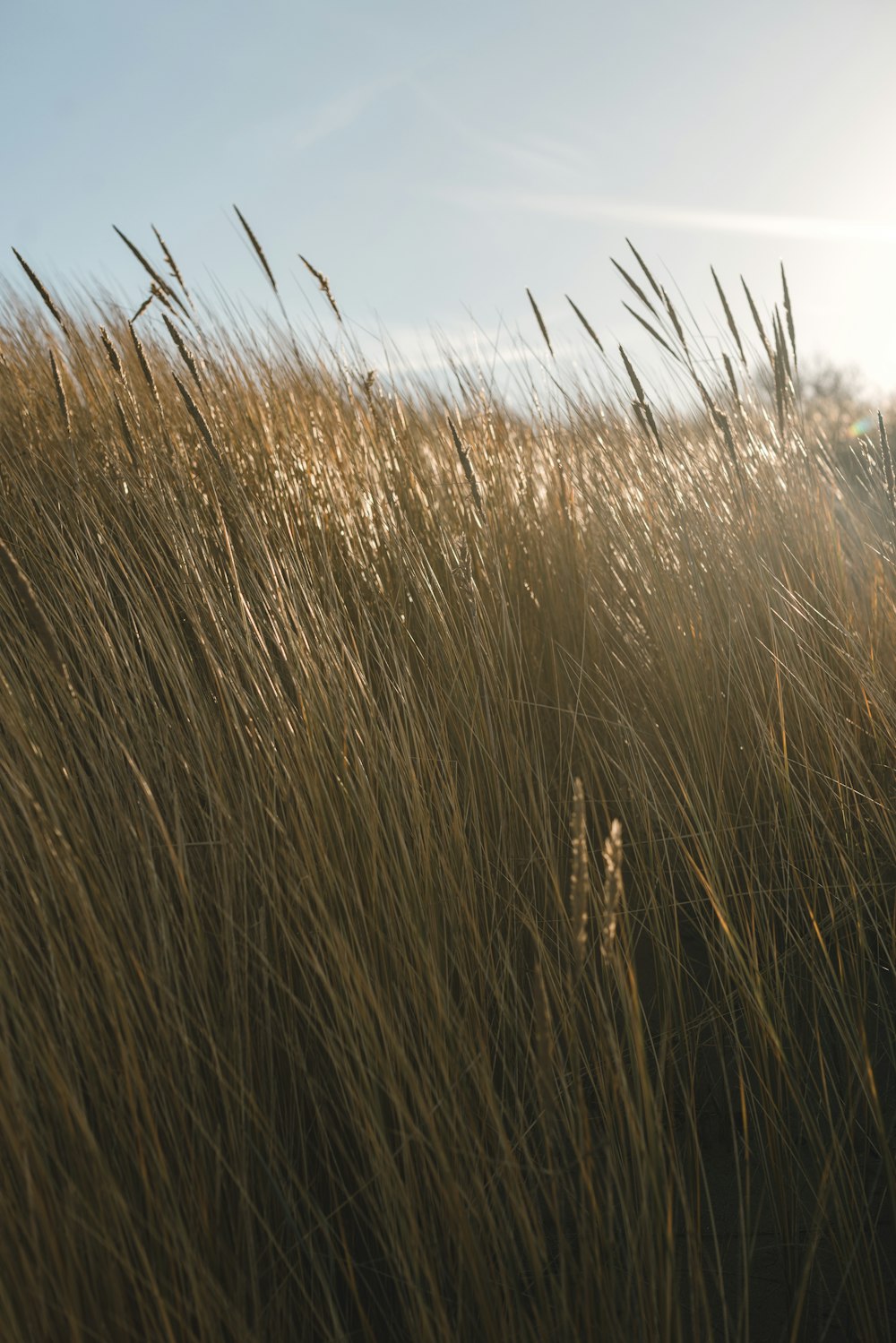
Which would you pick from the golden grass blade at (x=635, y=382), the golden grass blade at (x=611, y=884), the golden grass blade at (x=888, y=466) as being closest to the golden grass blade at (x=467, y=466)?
the golden grass blade at (x=635, y=382)

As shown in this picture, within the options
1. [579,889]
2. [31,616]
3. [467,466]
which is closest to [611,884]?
[579,889]

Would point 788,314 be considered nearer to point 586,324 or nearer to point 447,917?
point 586,324

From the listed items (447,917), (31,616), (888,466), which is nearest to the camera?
(447,917)

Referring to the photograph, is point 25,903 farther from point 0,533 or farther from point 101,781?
point 0,533

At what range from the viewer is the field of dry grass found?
0.74m

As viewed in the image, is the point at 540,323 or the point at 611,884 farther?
the point at 540,323

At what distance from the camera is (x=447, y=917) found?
1.00 meters

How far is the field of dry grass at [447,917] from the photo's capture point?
744mm

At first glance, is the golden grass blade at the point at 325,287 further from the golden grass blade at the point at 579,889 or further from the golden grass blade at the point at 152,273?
the golden grass blade at the point at 579,889

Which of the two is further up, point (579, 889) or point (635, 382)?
point (635, 382)

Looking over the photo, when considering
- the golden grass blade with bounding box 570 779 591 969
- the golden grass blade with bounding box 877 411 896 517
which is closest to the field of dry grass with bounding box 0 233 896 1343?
the golden grass blade with bounding box 570 779 591 969

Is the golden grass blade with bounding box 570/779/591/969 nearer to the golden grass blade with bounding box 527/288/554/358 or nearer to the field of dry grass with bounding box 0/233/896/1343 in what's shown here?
the field of dry grass with bounding box 0/233/896/1343

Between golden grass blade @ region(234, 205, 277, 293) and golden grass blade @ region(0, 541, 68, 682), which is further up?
golden grass blade @ region(234, 205, 277, 293)

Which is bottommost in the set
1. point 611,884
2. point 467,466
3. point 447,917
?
point 447,917
